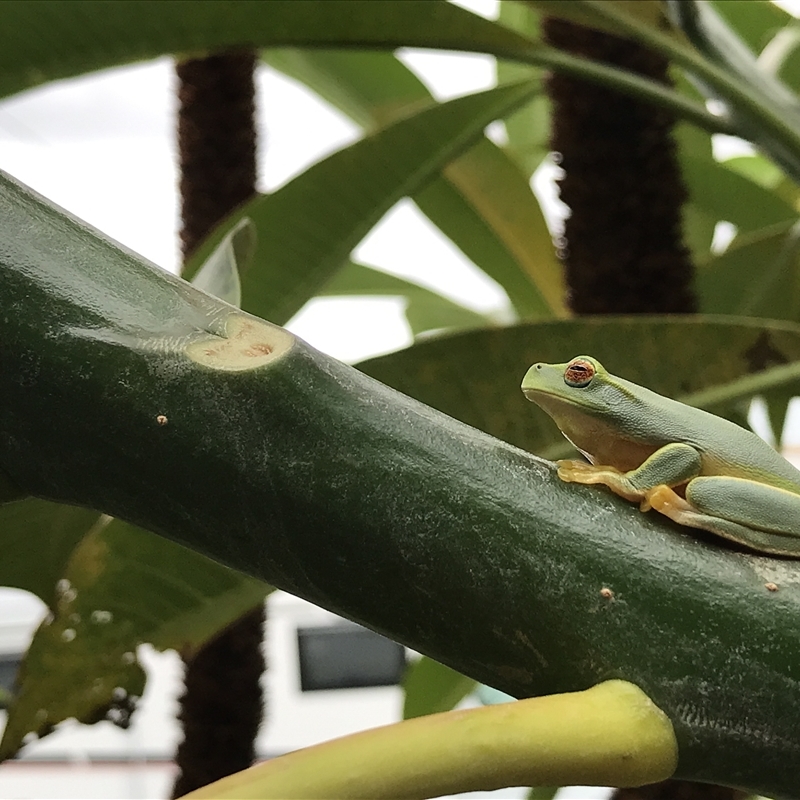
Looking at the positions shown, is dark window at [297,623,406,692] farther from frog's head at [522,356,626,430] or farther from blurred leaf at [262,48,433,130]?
frog's head at [522,356,626,430]

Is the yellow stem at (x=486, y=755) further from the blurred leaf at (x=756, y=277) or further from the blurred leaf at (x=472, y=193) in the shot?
the blurred leaf at (x=472, y=193)

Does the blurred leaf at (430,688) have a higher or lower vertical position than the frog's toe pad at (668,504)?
lower

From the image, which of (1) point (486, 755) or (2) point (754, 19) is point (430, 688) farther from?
(2) point (754, 19)

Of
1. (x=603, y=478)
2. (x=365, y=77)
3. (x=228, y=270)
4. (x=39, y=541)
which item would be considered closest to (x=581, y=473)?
(x=603, y=478)

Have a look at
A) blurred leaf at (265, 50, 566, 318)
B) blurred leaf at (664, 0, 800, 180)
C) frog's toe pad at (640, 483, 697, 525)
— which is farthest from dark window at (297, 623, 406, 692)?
frog's toe pad at (640, 483, 697, 525)

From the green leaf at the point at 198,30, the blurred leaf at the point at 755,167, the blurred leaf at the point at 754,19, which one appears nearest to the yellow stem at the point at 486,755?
the green leaf at the point at 198,30

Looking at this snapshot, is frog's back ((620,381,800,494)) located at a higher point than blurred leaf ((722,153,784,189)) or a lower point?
lower
